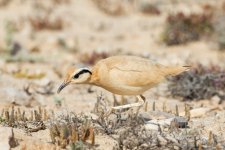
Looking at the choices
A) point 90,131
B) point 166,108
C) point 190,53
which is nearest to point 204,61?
point 190,53

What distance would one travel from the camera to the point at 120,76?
237 inches

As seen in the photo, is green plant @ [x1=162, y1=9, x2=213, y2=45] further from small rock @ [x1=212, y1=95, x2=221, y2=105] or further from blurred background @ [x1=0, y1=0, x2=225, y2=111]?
small rock @ [x1=212, y1=95, x2=221, y2=105]

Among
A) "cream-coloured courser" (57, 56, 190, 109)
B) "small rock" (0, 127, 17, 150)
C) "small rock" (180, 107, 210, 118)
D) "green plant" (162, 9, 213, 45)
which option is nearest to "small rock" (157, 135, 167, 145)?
"cream-coloured courser" (57, 56, 190, 109)

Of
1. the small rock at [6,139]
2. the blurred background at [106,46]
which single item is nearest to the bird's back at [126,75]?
the blurred background at [106,46]

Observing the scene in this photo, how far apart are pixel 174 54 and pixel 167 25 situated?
44.9 inches

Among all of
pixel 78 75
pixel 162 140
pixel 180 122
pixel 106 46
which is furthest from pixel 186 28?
pixel 162 140

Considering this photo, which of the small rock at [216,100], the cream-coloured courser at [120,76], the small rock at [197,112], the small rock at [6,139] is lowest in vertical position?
the small rock at [6,139]

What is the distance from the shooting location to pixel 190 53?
1209cm

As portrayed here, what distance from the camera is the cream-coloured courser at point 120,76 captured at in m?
6.04

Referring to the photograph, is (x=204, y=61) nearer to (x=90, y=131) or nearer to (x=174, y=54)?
(x=174, y=54)

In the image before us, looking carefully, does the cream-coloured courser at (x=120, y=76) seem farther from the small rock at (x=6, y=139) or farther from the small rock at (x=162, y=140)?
the small rock at (x=6, y=139)

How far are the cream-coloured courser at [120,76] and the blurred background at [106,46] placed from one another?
0.79 meters

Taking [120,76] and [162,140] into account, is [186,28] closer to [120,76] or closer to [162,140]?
[120,76]

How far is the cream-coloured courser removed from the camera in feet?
19.8
